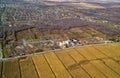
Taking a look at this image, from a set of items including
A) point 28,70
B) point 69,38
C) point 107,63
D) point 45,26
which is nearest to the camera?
point 28,70

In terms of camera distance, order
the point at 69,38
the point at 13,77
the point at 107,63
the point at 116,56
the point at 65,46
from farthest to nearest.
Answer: the point at 69,38 → the point at 65,46 → the point at 116,56 → the point at 107,63 → the point at 13,77

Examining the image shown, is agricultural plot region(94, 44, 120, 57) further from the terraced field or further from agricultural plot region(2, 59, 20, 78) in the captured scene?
agricultural plot region(2, 59, 20, 78)

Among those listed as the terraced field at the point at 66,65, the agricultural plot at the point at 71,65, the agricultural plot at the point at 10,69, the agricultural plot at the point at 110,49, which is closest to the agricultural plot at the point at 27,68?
the terraced field at the point at 66,65

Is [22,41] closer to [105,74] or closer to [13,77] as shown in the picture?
[13,77]

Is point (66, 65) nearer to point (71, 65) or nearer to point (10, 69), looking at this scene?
point (71, 65)

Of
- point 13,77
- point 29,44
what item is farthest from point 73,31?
point 13,77

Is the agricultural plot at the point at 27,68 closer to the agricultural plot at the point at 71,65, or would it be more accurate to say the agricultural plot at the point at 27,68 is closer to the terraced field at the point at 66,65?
the terraced field at the point at 66,65

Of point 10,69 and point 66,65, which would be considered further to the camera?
point 66,65

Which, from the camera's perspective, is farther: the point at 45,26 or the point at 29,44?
the point at 45,26

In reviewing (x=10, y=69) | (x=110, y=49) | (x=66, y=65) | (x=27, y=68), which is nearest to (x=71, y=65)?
(x=66, y=65)
